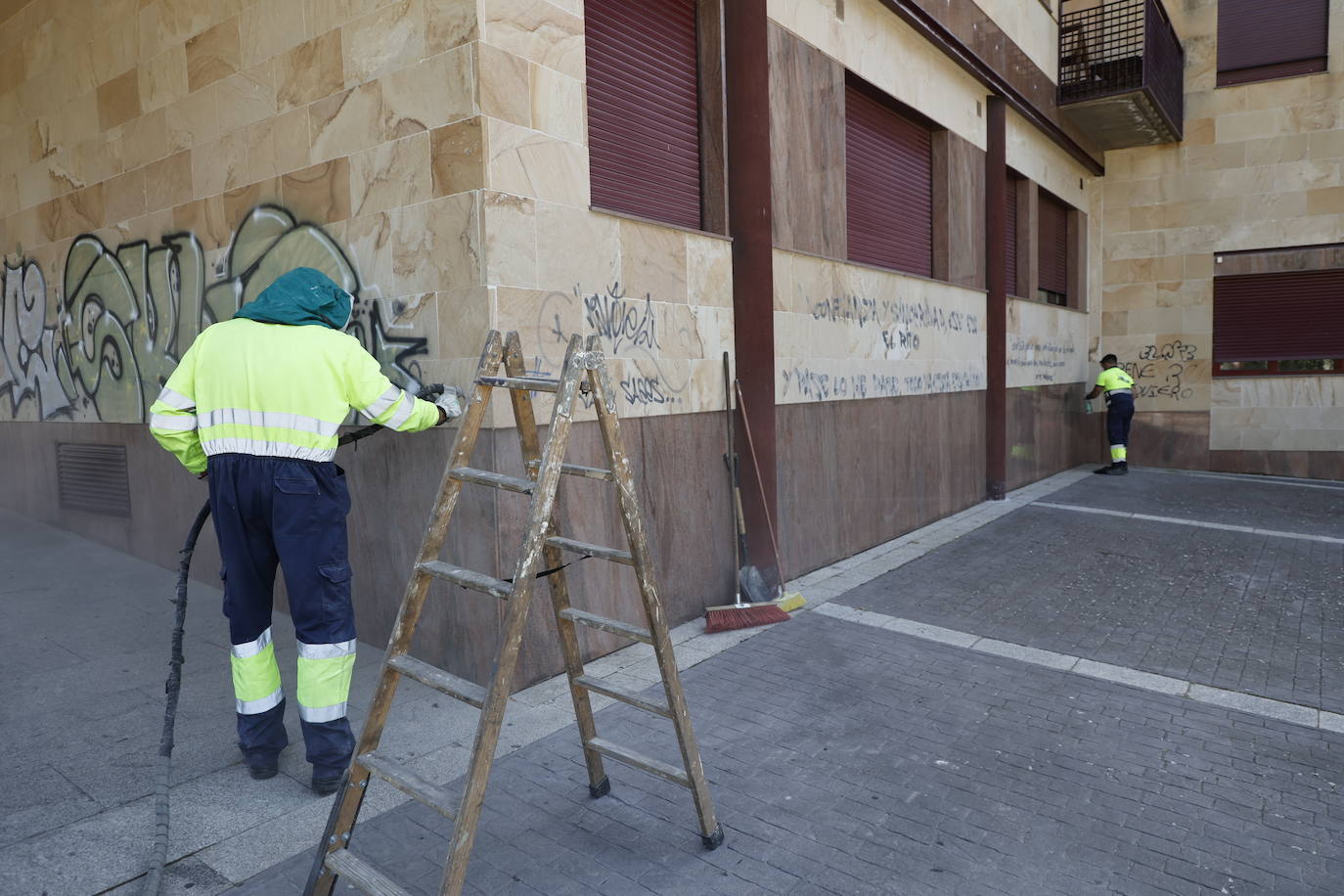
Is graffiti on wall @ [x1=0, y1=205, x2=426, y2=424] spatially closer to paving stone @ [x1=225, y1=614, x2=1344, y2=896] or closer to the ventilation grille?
the ventilation grille

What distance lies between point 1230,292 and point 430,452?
13266 mm

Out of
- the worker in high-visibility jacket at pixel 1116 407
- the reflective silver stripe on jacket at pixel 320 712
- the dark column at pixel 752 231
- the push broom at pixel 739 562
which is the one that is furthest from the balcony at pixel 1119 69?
the reflective silver stripe on jacket at pixel 320 712

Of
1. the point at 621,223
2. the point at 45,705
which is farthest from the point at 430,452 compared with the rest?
the point at 45,705

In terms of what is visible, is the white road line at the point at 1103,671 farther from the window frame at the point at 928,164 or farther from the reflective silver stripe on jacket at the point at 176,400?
the reflective silver stripe on jacket at the point at 176,400

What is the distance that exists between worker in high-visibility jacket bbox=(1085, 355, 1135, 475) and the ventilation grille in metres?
12.1

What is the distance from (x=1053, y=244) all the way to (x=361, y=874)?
13.1m

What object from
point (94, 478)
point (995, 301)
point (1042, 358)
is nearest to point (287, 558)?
point (94, 478)

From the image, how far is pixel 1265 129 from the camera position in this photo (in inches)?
505

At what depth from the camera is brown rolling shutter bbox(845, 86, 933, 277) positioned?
7730 millimetres

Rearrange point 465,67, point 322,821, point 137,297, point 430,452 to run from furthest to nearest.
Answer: point 137,297 → point 430,452 → point 465,67 → point 322,821

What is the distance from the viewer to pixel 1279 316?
1298cm

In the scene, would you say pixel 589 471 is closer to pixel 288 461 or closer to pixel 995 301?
pixel 288 461

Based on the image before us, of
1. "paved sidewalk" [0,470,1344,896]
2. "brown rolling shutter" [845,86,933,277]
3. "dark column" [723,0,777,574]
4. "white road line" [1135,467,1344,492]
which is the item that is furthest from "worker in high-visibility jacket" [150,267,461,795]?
"white road line" [1135,467,1344,492]

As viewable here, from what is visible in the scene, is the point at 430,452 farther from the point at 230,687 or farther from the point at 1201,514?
the point at 1201,514
